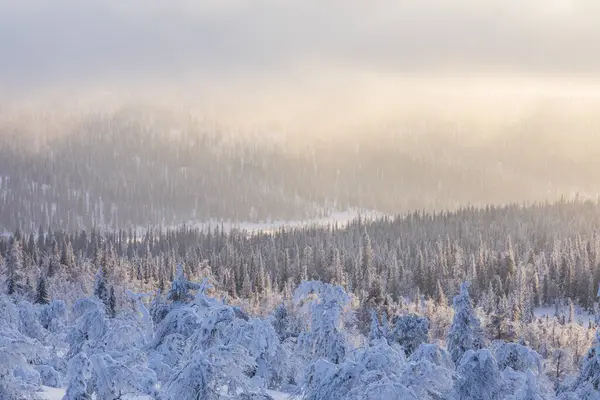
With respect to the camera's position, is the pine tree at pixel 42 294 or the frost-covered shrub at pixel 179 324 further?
the pine tree at pixel 42 294

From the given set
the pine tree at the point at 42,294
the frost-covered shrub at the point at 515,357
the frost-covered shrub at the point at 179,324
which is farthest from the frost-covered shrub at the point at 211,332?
the pine tree at the point at 42,294

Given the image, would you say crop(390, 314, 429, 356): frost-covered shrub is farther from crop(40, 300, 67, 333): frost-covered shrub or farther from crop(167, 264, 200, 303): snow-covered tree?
crop(40, 300, 67, 333): frost-covered shrub

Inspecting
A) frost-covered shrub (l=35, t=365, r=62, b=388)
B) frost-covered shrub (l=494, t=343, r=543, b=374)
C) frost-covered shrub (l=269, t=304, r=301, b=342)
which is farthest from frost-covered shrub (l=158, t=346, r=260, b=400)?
frost-covered shrub (l=269, t=304, r=301, b=342)

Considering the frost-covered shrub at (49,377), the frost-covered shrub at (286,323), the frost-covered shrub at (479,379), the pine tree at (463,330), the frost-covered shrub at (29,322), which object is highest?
the frost-covered shrub at (479,379)

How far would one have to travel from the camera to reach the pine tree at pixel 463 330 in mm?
31578

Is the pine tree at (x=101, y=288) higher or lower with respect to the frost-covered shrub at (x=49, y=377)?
lower

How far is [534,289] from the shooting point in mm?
146875

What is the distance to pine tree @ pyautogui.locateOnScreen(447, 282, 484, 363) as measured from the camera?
31578mm

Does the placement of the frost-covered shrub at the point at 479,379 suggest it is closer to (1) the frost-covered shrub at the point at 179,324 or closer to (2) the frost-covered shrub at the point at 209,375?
(2) the frost-covered shrub at the point at 209,375

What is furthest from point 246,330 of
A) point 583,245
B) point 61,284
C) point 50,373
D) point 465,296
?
point 583,245

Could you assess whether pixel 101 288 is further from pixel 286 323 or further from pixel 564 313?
pixel 564 313

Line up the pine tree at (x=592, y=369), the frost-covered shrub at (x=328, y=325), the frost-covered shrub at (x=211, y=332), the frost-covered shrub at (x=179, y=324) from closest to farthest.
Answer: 1. the frost-covered shrub at (x=211, y=332)
2. the frost-covered shrub at (x=179, y=324)
3. the pine tree at (x=592, y=369)
4. the frost-covered shrub at (x=328, y=325)

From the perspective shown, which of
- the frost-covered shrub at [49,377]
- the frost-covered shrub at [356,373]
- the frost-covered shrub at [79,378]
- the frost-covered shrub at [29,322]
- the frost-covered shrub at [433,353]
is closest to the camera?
the frost-covered shrub at [356,373]

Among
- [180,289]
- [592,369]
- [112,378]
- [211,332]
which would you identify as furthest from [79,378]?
[592,369]
